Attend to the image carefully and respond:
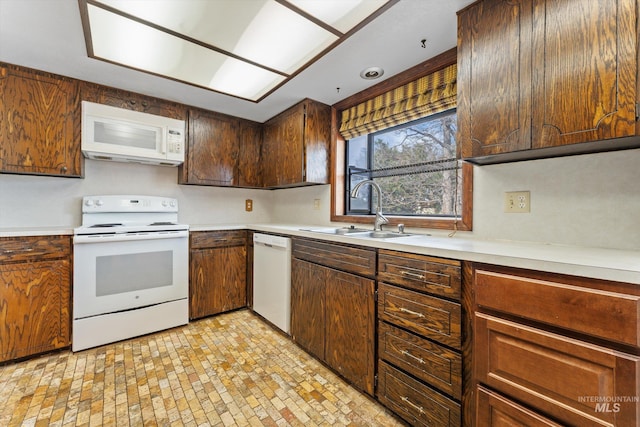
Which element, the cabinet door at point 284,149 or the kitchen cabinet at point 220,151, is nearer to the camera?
the cabinet door at point 284,149

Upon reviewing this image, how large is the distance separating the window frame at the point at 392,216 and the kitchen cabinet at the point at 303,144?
0.30 ft

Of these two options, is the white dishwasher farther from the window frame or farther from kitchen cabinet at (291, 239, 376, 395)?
the window frame

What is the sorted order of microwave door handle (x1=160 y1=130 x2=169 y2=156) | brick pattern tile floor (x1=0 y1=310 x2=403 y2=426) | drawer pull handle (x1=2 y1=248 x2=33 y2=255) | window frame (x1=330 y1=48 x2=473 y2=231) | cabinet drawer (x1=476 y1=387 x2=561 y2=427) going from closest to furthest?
cabinet drawer (x1=476 y1=387 x2=561 y2=427), brick pattern tile floor (x1=0 y1=310 x2=403 y2=426), window frame (x1=330 y1=48 x2=473 y2=231), drawer pull handle (x1=2 y1=248 x2=33 y2=255), microwave door handle (x1=160 y1=130 x2=169 y2=156)

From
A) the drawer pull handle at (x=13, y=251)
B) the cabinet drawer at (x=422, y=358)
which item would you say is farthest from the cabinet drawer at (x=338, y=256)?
the drawer pull handle at (x=13, y=251)

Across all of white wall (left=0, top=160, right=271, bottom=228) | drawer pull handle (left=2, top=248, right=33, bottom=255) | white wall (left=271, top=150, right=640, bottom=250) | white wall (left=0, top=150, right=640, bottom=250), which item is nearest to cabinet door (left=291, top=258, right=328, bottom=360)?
white wall (left=0, top=150, right=640, bottom=250)

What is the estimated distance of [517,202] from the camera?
57.2 inches

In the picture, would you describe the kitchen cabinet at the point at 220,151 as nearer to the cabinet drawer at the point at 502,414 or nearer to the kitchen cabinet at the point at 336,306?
the kitchen cabinet at the point at 336,306

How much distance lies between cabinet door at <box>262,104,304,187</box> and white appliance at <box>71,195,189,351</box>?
1.08 m

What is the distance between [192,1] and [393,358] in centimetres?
205

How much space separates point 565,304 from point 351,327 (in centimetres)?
105

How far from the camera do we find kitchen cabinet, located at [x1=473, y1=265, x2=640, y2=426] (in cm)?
78

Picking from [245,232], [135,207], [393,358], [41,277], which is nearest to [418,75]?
[393,358]

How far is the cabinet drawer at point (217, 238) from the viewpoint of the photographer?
2.59 meters

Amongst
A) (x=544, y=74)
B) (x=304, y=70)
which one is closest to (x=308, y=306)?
(x=304, y=70)
